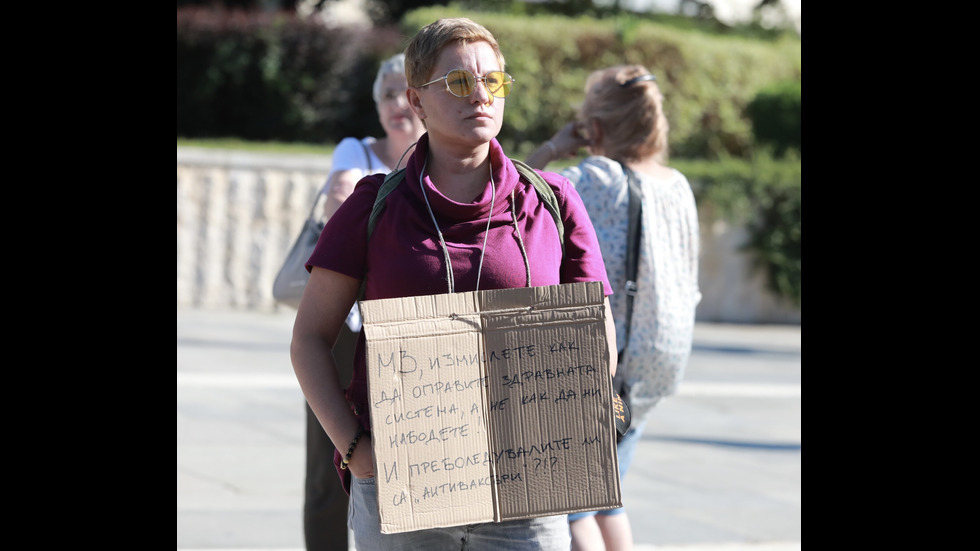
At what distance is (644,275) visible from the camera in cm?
350

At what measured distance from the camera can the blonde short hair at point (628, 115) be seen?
3605 mm

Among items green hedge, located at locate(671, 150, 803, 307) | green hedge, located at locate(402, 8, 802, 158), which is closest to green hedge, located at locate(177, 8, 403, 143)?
green hedge, located at locate(402, 8, 802, 158)

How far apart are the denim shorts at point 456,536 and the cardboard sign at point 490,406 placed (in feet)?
0.54

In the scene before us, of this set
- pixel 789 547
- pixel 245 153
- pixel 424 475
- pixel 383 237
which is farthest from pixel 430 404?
pixel 245 153

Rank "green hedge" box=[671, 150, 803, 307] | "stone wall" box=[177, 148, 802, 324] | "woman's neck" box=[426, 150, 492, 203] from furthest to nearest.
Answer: "green hedge" box=[671, 150, 803, 307] → "stone wall" box=[177, 148, 802, 324] → "woman's neck" box=[426, 150, 492, 203]

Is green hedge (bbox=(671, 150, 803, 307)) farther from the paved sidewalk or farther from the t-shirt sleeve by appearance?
the t-shirt sleeve

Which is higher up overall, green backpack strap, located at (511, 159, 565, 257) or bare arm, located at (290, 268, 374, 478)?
green backpack strap, located at (511, 159, 565, 257)

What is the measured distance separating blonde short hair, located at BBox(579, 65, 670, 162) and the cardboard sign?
60.1 inches

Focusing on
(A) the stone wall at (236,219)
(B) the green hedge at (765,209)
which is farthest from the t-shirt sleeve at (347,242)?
(B) the green hedge at (765,209)

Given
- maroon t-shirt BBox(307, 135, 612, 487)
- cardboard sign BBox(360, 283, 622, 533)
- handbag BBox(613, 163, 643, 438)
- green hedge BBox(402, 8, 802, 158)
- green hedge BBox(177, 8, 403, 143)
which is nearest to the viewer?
cardboard sign BBox(360, 283, 622, 533)

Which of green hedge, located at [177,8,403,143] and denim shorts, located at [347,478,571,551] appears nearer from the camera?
denim shorts, located at [347,478,571,551]

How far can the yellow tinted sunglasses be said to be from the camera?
2.25 m
